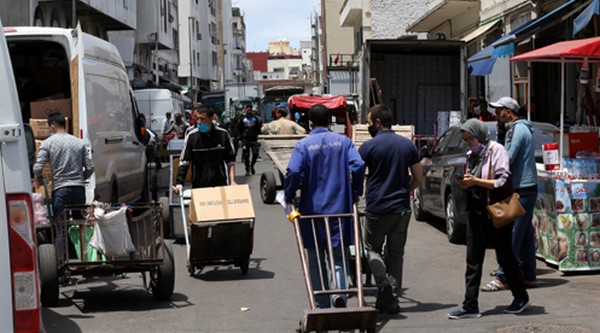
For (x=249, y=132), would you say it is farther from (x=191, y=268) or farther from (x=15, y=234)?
(x=15, y=234)

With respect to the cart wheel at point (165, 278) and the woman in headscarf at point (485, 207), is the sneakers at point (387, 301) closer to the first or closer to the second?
the woman in headscarf at point (485, 207)

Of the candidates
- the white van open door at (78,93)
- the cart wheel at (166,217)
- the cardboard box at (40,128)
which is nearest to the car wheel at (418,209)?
the cart wheel at (166,217)

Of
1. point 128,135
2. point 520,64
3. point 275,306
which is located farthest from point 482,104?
point 275,306

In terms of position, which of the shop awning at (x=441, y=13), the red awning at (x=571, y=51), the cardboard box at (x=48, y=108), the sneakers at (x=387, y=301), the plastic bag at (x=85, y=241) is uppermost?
the shop awning at (x=441, y=13)

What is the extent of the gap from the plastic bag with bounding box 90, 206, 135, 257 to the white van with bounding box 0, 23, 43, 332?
411 cm

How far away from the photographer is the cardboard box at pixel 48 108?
12.9 metres

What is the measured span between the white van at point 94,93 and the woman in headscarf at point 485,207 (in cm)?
534

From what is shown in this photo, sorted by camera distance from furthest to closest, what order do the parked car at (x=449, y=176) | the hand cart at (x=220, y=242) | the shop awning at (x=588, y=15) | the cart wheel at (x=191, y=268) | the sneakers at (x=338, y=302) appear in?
the shop awning at (x=588, y=15), the parked car at (x=449, y=176), the cart wheel at (x=191, y=268), the hand cart at (x=220, y=242), the sneakers at (x=338, y=302)

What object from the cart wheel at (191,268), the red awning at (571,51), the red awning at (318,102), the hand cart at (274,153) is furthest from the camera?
the red awning at (318,102)

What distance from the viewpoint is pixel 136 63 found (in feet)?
158

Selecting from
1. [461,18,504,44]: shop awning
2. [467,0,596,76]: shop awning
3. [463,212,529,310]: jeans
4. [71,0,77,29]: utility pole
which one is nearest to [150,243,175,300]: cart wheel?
[463,212,529,310]: jeans

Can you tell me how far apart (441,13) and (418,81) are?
9460 mm

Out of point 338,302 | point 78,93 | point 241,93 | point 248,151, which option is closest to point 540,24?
point 248,151

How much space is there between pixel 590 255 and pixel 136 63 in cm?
3986
